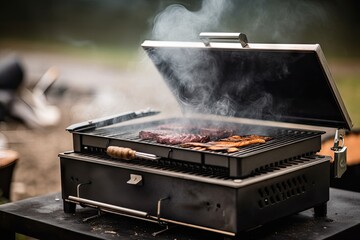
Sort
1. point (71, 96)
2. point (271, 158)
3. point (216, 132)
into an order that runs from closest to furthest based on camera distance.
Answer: point (271, 158), point (216, 132), point (71, 96)

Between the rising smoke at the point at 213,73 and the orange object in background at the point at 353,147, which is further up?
the rising smoke at the point at 213,73

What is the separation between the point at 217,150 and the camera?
229cm

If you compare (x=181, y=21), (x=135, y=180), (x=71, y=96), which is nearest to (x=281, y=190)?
(x=135, y=180)

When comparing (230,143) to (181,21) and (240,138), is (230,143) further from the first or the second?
(181,21)

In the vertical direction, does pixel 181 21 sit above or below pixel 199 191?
above

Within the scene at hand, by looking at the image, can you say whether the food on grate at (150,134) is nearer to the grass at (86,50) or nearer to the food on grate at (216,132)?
the food on grate at (216,132)

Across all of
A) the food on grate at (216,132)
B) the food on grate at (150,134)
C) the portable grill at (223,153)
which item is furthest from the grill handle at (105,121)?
the food on grate at (216,132)

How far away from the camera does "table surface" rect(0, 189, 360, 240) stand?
2.37 metres

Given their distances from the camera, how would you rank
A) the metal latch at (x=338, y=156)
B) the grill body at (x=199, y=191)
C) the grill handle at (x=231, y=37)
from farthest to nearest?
the metal latch at (x=338, y=156) → the grill handle at (x=231, y=37) → the grill body at (x=199, y=191)

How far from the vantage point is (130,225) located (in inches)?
99.1

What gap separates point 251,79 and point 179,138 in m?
0.49

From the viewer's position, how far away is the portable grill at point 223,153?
221cm

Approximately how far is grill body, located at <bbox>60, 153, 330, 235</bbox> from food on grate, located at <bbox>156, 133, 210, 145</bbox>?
0.13m

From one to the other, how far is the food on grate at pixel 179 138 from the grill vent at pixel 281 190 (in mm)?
391
